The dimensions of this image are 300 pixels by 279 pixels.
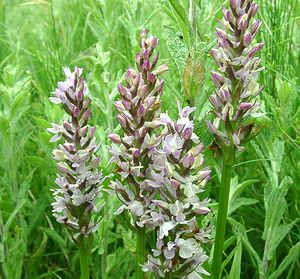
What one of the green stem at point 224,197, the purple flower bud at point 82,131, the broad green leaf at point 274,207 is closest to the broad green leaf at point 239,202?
the broad green leaf at point 274,207

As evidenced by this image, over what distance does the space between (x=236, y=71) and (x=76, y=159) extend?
16.3 inches

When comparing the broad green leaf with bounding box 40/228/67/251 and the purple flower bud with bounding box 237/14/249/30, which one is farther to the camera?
the broad green leaf with bounding box 40/228/67/251

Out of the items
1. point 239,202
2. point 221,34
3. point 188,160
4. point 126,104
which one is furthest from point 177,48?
point 239,202

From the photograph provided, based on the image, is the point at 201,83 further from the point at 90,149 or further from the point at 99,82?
the point at 99,82

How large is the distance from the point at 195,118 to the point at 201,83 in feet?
0.33

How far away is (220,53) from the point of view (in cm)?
140

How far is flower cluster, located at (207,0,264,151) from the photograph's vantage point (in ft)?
4.51

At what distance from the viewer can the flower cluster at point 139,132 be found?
1.33 meters

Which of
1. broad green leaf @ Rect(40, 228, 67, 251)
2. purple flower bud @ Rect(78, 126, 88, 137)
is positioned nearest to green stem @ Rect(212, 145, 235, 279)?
purple flower bud @ Rect(78, 126, 88, 137)

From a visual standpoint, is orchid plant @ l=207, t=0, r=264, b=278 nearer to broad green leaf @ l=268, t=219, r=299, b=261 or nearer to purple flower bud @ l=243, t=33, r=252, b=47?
purple flower bud @ l=243, t=33, r=252, b=47

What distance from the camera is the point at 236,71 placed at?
1.39 m

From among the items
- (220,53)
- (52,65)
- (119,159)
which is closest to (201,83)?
(220,53)

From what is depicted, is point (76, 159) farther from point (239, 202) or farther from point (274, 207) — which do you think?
point (239, 202)

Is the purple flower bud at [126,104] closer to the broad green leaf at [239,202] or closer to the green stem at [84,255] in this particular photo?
the green stem at [84,255]
